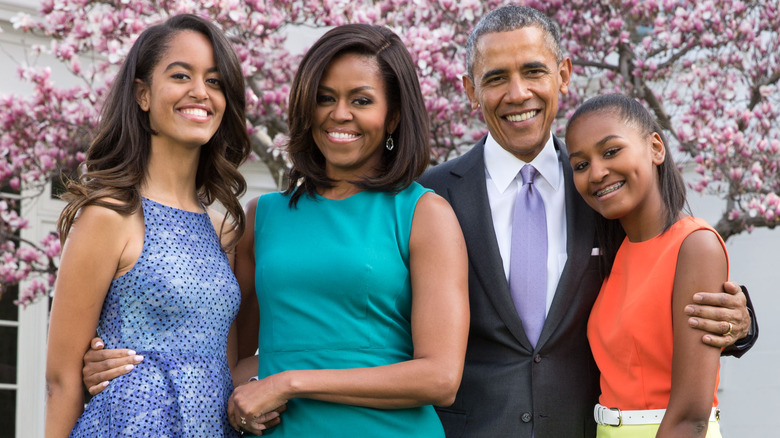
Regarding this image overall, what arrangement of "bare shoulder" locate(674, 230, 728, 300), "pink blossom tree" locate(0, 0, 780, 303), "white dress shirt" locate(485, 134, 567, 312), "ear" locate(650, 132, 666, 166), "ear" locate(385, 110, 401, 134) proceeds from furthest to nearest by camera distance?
"pink blossom tree" locate(0, 0, 780, 303), "white dress shirt" locate(485, 134, 567, 312), "ear" locate(650, 132, 666, 166), "ear" locate(385, 110, 401, 134), "bare shoulder" locate(674, 230, 728, 300)

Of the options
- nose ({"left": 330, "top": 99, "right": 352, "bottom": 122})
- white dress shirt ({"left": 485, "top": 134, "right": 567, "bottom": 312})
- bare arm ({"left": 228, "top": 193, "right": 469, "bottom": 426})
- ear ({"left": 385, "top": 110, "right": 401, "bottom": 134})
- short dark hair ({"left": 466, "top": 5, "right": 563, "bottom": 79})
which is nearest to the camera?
bare arm ({"left": 228, "top": 193, "right": 469, "bottom": 426})

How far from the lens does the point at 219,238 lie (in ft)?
10.2

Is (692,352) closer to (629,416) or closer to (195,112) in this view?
(629,416)

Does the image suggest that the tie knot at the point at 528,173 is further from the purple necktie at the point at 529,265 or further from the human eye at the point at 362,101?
the human eye at the point at 362,101

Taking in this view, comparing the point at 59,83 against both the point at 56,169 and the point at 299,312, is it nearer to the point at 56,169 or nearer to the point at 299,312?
the point at 56,169

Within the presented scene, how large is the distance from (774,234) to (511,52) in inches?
171

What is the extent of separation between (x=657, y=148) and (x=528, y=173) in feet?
1.46

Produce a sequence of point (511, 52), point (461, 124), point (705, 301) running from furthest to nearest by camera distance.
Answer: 1. point (461, 124)
2. point (511, 52)
3. point (705, 301)

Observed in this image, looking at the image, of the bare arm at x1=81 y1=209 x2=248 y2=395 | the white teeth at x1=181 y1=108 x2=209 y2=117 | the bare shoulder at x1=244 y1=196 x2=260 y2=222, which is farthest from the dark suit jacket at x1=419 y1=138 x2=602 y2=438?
the bare arm at x1=81 y1=209 x2=248 y2=395

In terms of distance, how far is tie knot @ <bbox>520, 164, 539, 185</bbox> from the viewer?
3.37 m

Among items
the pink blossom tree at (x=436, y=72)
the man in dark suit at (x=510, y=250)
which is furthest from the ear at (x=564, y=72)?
the pink blossom tree at (x=436, y=72)

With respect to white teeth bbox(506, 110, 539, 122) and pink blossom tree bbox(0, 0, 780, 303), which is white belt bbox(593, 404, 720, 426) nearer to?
white teeth bbox(506, 110, 539, 122)

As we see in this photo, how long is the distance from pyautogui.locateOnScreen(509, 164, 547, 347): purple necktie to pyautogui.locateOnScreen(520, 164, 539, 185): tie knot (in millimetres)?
78

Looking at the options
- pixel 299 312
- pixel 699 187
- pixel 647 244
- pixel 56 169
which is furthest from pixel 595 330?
pixel 56 169
